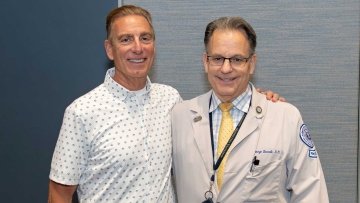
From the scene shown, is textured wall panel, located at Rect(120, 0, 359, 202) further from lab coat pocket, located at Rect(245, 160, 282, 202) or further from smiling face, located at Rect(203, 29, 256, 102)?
lab coat pocket, located at Rect(245, 160, 282, 202)

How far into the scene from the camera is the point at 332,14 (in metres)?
2.39

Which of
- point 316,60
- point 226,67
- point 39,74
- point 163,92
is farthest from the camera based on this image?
point 39,74

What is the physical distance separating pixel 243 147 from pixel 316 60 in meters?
0.84

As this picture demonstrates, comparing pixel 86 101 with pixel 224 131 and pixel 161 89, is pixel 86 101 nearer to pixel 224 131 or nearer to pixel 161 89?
pixel 161 89

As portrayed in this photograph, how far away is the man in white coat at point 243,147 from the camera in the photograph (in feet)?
5.94

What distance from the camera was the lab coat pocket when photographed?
1.80 metres

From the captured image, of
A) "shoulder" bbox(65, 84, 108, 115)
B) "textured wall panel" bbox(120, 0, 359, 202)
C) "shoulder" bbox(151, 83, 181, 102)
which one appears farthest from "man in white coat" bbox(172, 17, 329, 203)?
"textured wall panel" bbox(120, 0, 359, 202)

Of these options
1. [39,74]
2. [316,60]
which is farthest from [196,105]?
[39,74]

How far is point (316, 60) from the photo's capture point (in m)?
2.43

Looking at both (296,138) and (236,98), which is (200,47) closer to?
(236,98)

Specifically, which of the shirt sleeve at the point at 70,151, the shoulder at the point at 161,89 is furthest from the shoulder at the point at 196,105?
the shirt sleeve at the point at 70,151

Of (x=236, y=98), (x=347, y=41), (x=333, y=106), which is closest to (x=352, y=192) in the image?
(x=333, y=106)

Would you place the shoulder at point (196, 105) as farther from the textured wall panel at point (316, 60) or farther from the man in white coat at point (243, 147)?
the textured wall panel at point (316, 60)

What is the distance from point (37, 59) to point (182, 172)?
4.36 ft
